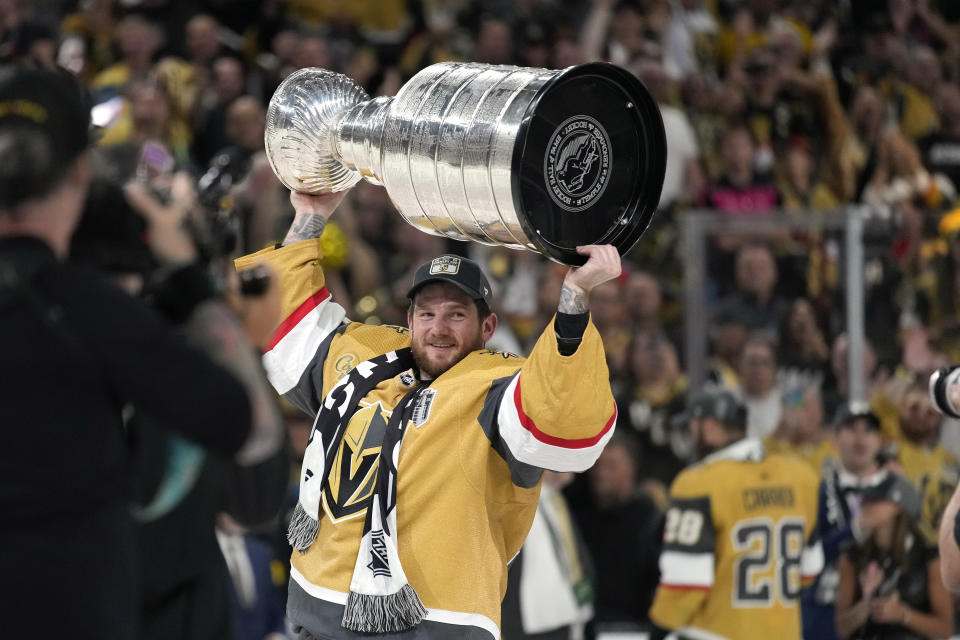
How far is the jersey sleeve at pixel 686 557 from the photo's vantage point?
5941 mm

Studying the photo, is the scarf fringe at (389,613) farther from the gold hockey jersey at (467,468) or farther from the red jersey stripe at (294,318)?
the red jersey stripe at (294,318)

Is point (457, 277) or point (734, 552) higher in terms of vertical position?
point (457, 277)

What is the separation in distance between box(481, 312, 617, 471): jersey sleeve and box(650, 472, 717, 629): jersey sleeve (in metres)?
2.38

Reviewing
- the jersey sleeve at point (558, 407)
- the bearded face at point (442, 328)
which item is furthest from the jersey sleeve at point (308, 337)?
the jersey sleeve at point (558, 407)

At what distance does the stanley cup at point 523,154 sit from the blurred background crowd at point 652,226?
2318 millimetres

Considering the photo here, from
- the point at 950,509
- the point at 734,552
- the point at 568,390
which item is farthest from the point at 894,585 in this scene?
the point at 568,390

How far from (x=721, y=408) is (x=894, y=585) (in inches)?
41.5

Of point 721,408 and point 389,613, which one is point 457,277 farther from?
point 721,408

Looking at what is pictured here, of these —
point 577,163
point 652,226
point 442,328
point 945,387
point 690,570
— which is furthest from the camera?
point 652,226

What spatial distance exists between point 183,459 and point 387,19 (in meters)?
8.13

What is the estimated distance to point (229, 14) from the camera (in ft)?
30.8

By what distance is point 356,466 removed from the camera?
399cm

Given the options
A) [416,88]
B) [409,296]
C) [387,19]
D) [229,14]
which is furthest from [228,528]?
[387,19]

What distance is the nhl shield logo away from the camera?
393 cm
